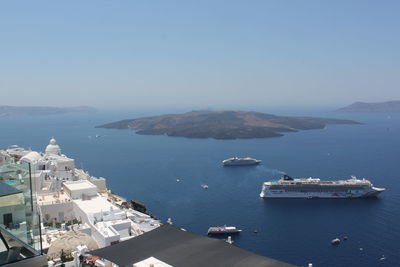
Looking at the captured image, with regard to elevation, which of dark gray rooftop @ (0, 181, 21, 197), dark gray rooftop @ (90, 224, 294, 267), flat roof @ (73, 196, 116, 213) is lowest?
flat roof @ (73, 196, 116, 213)

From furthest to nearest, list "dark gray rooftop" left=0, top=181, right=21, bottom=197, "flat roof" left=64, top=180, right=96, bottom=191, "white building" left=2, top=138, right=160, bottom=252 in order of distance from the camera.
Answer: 1. "flat roof" left=64, top=180, right=96, bottom=191
2. "white building" left=2, top=138, right=160, bottom=252
3. "dark gray rooftop" left=0, top=181, right=21, bottom=197

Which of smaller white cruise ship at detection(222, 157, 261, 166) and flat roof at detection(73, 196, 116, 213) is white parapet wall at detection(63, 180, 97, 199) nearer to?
flat roof at detection(73, 196, 116, 213)

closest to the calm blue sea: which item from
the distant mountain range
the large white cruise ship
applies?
the large white cruise ship

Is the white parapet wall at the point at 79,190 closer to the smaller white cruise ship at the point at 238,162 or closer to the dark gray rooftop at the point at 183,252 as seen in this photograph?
the dark gray rooftop at the point at 183,252

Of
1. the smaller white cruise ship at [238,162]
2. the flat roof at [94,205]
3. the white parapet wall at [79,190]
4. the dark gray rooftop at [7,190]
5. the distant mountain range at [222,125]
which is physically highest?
the dark gray rooftop at [7,190]

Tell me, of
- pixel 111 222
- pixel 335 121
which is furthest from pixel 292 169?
pixel 335 121

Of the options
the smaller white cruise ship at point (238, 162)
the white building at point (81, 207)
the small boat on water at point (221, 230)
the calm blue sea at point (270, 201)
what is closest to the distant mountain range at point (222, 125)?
the calm blue sea at point (270, 201)

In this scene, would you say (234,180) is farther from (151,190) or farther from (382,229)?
(382,229)
